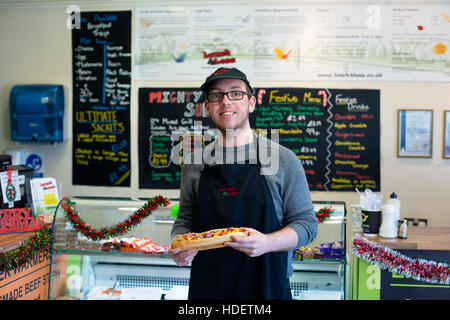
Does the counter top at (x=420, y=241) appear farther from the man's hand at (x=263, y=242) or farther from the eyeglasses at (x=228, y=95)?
the eyeglasses at (x=228, y=95)

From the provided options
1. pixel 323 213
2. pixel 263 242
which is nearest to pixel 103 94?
pixel 323 213

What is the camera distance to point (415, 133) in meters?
4.02

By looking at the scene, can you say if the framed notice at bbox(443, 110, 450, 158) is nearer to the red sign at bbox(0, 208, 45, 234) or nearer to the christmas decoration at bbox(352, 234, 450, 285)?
the christmas decoration at bbox(352, 234, 450, 285)

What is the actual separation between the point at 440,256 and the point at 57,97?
382cm

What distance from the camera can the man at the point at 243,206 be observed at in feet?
5.04

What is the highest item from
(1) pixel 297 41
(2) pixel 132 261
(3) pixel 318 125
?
(1) pixel 297 41

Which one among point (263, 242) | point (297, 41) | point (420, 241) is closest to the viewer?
point (263, 242)

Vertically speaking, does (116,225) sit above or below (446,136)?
below

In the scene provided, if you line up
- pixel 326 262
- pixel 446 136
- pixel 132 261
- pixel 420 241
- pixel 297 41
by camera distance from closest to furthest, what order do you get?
pixel 326 262, pixel 420 241, pixel 132 261, pixel 446 136, pixel 297 41

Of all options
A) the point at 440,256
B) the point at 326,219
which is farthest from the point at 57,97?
the point at 440,256

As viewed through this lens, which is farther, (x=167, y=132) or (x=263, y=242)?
(x=167, y=132)

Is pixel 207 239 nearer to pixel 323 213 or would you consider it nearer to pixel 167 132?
pixel 323 213

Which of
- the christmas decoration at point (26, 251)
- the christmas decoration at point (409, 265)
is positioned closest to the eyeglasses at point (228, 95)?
the christmas decoration at point (409, 265)

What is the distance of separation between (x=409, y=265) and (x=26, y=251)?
→ 2.39 m
